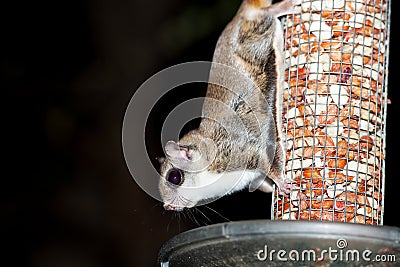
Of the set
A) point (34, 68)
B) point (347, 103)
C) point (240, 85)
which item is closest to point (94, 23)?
point (34, 68)

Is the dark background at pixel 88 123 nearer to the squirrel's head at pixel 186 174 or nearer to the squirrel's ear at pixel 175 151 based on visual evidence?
the squirrel's head at pixel 186 174

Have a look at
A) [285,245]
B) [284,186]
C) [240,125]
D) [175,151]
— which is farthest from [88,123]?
[285,245]

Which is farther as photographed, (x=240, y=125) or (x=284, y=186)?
(x=240, y=125)

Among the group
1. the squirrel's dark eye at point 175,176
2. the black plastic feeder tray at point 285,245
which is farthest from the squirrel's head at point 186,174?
the black plastic feeder tray at point 285,245

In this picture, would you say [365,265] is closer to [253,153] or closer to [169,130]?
[253,153]

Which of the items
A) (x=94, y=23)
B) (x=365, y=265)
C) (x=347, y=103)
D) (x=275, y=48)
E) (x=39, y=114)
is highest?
(x=94, y=23)

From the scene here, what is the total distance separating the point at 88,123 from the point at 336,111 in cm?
353

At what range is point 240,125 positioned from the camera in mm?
5082

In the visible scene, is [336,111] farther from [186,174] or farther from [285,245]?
[285,245]

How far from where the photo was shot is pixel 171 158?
4750 millimetres

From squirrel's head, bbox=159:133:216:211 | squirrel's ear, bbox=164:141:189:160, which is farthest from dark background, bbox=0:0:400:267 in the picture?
squirrel's ear, bbox=164:141:189:160

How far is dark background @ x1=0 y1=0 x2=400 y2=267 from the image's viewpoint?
7621 mm

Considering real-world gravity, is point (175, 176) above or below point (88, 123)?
below

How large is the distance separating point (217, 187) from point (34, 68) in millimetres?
3466
